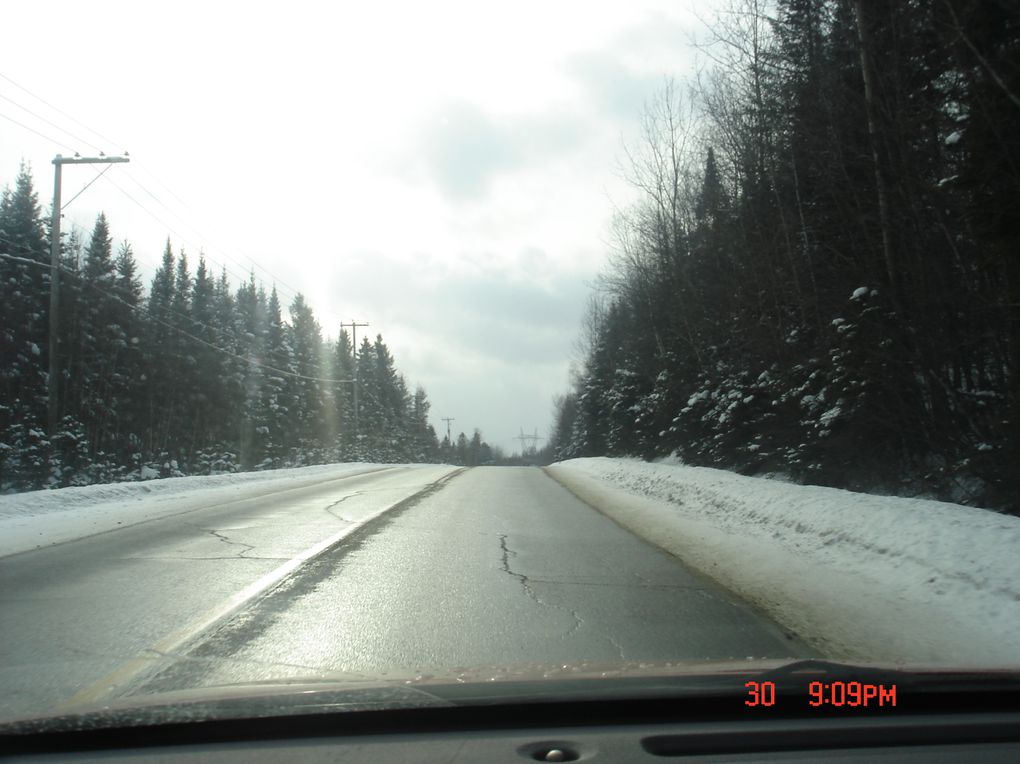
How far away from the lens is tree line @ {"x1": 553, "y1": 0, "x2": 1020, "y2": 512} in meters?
10.9

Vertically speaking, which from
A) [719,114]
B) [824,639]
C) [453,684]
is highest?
[719,114]

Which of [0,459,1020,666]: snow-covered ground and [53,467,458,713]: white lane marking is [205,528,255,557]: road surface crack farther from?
[0,459,1020,666]: snow-covered ground

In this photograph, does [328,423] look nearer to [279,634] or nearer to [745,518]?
[745,518]

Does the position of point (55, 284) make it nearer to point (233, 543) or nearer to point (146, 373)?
point (233, 543)

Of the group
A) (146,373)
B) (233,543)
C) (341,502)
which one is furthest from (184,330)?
(233,543)

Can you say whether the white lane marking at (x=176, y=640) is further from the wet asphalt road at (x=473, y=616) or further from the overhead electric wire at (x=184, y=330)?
the overhead electric wire at (x=184, y=330)

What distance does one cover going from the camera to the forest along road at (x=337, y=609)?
5297 millimetres

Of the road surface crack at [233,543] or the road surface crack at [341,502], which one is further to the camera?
the road surface crack at [341,502]

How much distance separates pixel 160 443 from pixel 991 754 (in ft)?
184

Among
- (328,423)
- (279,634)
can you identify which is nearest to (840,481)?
(279,634)

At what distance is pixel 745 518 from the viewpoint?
12.6 metres

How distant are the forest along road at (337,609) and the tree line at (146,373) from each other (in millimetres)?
17194
